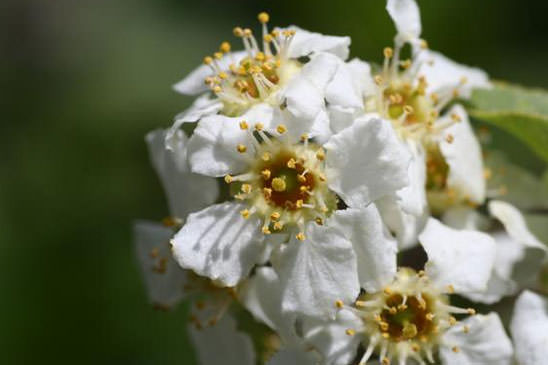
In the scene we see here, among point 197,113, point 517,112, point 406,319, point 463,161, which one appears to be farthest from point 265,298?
point 517,112

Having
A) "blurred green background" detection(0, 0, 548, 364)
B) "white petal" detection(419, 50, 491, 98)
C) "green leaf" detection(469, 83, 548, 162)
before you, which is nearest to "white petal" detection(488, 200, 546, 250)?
"green leaf" detection(469, 83, 548, 162)

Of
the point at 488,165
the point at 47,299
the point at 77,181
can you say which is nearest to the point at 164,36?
the point at 77,181

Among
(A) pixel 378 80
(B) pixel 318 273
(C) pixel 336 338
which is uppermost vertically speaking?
(A) pixel 378 80

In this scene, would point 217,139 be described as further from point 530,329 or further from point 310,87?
point 530,329

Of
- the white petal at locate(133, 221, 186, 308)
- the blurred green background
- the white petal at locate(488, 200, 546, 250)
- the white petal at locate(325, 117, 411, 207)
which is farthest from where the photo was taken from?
the blurred green background

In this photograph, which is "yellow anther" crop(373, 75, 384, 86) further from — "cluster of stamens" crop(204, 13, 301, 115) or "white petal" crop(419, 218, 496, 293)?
"white petal" crop(419, 218, 496, 293)

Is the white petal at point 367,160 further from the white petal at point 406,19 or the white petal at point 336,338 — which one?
the white petal at point 406,19
